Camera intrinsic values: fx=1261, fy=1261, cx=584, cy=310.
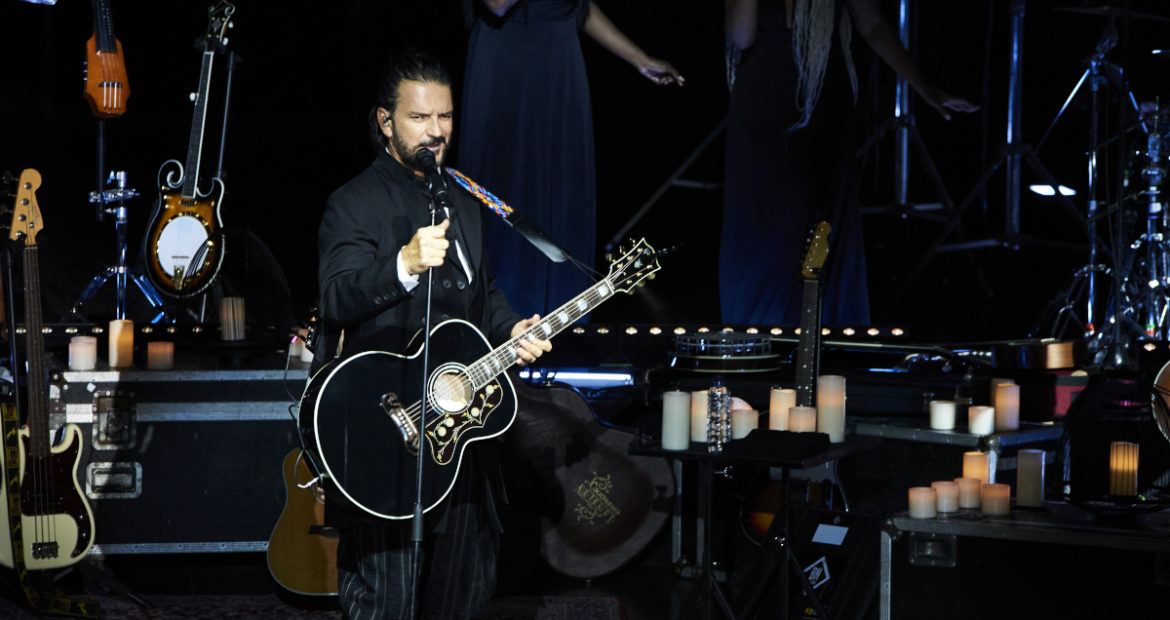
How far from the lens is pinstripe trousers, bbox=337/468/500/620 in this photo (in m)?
3.01

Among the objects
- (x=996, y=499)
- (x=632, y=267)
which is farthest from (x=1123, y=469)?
(x=632, y=267)

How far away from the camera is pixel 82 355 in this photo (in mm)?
4672

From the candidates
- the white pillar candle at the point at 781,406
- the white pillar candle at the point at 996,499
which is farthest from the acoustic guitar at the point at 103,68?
the white pillar candle at the point at 996,499

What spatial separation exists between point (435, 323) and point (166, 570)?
239 centimetres

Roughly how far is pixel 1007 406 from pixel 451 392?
2.16 m

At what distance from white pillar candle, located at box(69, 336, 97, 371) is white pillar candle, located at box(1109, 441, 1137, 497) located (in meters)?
3.50

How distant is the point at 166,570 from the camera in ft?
15.8

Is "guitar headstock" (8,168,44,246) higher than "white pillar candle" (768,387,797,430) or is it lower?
higher

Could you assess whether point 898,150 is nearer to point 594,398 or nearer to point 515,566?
point 594,398

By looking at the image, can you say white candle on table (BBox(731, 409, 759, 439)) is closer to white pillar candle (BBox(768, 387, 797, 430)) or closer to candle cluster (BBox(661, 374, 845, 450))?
candle cluster (BBox(661, 374, 845, 450))

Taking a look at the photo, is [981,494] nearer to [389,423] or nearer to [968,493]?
[968,493]

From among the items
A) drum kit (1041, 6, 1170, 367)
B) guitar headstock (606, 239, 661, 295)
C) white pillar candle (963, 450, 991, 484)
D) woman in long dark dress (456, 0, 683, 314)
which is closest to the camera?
guitar headstock (606, 239, 661, 295)

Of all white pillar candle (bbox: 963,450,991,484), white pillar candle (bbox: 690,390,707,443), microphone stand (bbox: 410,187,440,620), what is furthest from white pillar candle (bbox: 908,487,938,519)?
microphone stand (bbox: 410,187,440,620)

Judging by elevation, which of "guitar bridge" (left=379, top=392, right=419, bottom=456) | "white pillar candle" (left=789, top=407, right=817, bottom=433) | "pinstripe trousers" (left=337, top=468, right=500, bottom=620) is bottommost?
"pinstripe trousers" (left=337, top=468, right=500, bottom=620)
